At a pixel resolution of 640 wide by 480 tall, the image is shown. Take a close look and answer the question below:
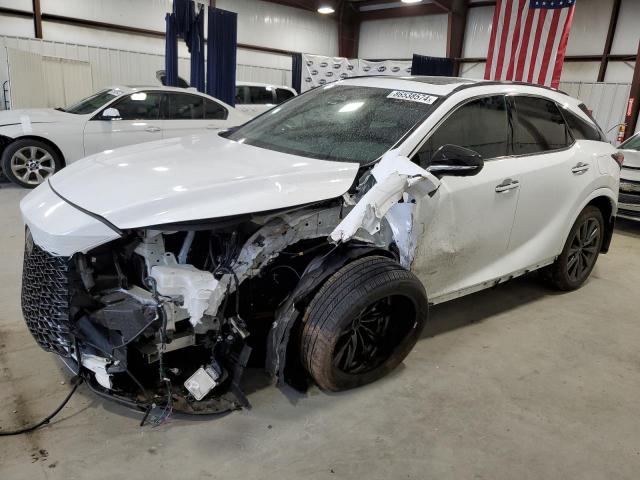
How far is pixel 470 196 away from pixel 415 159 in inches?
15.7

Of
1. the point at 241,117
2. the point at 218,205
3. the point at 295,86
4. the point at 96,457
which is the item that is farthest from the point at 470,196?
the point at 295,86

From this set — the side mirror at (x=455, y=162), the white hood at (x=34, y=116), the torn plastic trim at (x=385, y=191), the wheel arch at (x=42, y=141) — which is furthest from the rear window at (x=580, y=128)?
the wheel arch at (x=42, y=141)

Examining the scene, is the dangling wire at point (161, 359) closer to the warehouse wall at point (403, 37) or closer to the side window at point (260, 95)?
the side window at point (260, 95)

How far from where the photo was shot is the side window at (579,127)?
362cm

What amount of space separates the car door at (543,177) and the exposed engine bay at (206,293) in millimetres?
1081

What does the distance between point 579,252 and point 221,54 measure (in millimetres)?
7692

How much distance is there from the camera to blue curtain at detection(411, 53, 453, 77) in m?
14.4

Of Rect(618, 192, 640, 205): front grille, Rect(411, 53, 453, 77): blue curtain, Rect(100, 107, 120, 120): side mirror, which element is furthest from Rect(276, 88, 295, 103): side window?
Rect(618, 192, 640, 205): front grille

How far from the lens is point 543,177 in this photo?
10.5ft

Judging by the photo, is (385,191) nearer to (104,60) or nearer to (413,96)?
(413,96)

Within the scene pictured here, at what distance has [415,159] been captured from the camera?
2645mm

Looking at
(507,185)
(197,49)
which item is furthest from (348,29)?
(507,185)

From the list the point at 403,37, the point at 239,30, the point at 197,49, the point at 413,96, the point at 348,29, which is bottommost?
the point at 413,96

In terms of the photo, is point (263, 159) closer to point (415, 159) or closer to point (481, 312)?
point (415, 159)
